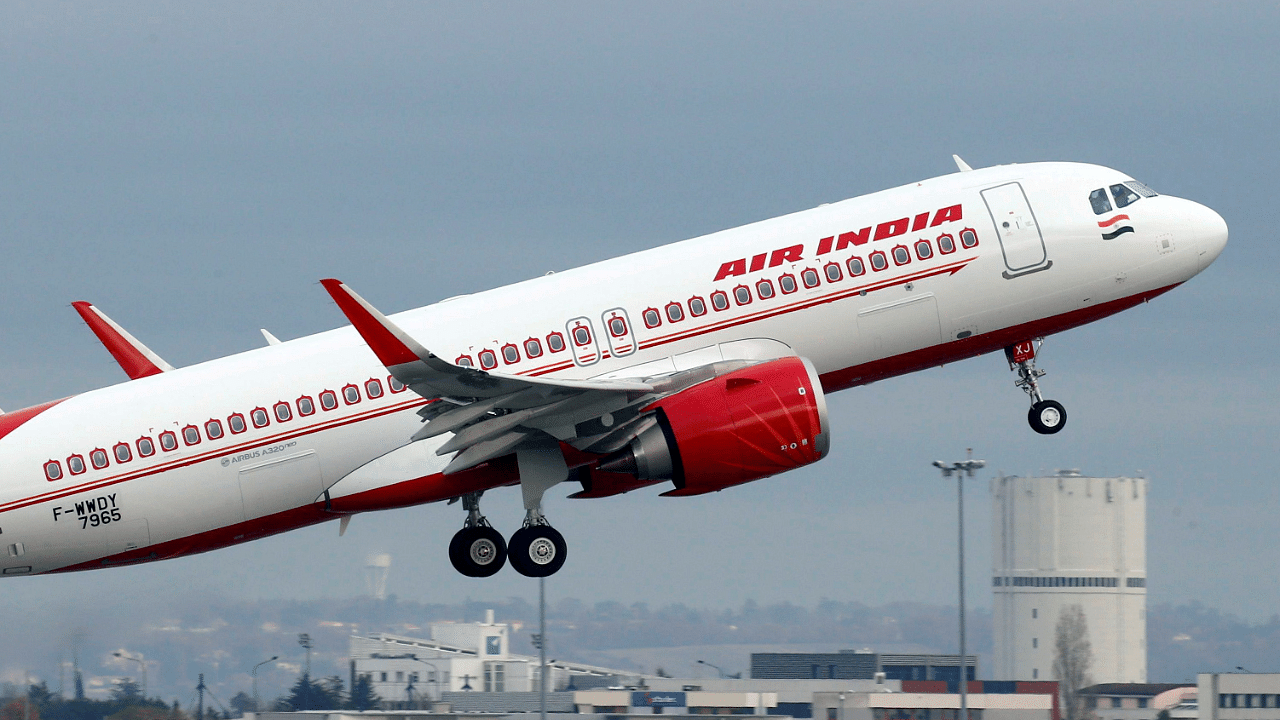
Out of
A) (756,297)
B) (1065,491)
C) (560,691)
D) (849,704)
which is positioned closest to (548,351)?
(756,297)

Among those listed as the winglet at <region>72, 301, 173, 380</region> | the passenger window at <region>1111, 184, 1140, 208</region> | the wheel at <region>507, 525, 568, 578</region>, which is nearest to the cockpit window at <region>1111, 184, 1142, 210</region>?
the passenger window at <region>1111, 184, 1140, 208</region>

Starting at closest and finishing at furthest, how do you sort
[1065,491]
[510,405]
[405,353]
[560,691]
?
[405,353] → [510,405] → [560,691] → [1065,491]

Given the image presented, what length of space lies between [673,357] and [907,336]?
5.33 metres

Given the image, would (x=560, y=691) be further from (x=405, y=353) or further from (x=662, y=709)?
(x=405, y=353)

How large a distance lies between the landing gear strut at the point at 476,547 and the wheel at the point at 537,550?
2105 mm

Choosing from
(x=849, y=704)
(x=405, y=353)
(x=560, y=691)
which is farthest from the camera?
(x=560, y=691)

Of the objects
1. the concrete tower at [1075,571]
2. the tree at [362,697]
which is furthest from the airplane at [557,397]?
the concrete tower at [1075,571]

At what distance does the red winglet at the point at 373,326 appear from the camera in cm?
3055

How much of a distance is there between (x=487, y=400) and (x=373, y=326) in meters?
3.55

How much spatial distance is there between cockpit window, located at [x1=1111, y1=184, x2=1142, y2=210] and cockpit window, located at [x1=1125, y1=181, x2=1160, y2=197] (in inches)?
6.9

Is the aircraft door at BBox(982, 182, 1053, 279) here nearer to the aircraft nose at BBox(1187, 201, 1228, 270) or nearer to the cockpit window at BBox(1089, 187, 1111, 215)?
the cockpit window at BBox(1089, 187, 1111, 215)

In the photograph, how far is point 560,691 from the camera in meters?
105

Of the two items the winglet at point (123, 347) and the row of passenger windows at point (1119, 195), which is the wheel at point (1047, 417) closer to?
the row of passenger windows at point (1119, 195)

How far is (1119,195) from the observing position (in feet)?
127
